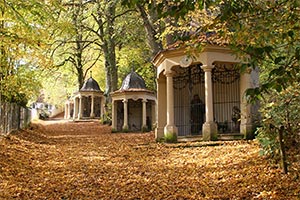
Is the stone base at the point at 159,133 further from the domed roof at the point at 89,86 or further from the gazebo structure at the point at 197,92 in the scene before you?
the domed roof at the point at 89,86

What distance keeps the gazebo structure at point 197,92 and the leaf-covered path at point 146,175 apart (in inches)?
120

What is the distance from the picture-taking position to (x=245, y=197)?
496 centimetres

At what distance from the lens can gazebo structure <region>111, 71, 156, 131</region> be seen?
64.4 feet

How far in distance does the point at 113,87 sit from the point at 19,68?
12.1 metres

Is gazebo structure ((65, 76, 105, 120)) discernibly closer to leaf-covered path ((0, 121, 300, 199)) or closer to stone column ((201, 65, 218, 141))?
stone column ((201, 65, 218, 141))

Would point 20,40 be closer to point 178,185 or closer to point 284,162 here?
point 178,185

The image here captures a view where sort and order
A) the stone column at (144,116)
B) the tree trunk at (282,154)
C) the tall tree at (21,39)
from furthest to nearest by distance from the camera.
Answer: the stone column at (144,116) < the tall tree at (21,39) < the tree trunk at (282,154)

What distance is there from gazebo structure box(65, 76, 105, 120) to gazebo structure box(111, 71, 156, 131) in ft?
37.2

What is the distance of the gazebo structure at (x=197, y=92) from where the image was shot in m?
12.1

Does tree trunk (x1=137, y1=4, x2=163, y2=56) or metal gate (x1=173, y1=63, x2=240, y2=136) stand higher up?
tree trunk (x1=137, y1=4, x2=163, y2=56)

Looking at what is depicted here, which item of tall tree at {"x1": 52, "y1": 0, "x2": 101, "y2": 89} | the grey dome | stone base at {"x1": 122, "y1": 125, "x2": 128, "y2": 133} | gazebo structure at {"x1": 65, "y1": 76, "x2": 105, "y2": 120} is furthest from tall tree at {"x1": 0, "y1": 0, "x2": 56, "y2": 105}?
the grey dome

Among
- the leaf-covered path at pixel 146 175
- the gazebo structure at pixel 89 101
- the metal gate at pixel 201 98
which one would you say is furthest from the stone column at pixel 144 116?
the gazebo structure at pixel 89 101

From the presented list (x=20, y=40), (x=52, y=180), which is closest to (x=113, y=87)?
(x=20, y=40)

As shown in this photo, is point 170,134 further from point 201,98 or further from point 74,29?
point 74,29
